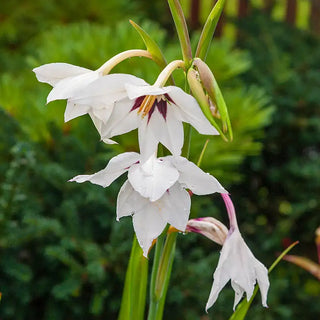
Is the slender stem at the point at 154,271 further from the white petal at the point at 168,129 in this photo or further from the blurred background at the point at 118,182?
the blurred background at the point at 118,182

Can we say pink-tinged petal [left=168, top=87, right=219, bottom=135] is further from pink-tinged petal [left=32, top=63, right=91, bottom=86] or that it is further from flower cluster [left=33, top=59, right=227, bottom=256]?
pink-tinged petal [left=32, top=63, right=91, bottom=86]

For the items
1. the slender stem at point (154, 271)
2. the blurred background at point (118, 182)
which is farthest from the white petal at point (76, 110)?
the blurred background at point (118, 182)

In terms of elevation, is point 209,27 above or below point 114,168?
above

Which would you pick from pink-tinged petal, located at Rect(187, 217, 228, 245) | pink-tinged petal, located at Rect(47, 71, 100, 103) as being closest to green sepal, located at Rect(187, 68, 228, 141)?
pink-tinged petal, located at Rect(47, 71, 100, 103)

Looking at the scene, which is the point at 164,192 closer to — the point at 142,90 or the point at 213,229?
the point at 142,90

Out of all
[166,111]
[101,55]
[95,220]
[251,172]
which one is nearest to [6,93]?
[101,55]

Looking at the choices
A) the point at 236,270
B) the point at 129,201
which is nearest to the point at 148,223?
the point at 129,201

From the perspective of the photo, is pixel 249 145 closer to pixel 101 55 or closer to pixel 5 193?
pixel 101 55

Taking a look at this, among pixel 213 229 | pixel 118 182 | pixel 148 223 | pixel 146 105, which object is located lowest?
pixel 118 182
